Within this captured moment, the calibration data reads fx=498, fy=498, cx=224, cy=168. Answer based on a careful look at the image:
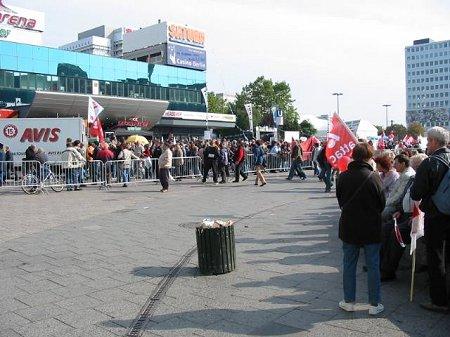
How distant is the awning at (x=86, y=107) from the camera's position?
2235 inches

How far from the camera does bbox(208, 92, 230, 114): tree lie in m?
100

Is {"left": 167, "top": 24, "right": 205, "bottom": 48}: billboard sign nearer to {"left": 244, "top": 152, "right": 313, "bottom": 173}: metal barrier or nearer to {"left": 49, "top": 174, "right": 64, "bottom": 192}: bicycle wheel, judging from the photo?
{"left": 244, "top": 152, "right": 313, "bottom": 173}: metal barrier

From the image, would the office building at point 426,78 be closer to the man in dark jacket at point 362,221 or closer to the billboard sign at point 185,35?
the billboard sign at point 185,35

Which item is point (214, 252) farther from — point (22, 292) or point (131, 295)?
point (22, 292)

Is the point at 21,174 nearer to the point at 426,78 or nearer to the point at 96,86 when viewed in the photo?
the point at 96,86

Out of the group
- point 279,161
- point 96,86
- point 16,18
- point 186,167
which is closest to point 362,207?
point 186,167

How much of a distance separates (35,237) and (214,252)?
446 centimetres

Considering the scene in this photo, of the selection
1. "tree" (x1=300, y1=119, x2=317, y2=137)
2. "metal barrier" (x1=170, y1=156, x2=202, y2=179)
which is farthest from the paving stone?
"tree" (x1=300, y1=119, x2=317, y2=137)

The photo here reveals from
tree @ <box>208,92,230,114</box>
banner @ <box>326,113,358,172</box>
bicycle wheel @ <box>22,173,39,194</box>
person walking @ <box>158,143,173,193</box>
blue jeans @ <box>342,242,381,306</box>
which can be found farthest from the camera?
tree @ <box>208,92,230,114</box>

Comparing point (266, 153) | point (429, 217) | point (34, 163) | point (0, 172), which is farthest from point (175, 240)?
point (266, 153)

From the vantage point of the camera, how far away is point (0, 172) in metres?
18.0

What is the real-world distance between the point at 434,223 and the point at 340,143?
6463 mm

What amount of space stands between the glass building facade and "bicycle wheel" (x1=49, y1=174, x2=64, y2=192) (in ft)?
144

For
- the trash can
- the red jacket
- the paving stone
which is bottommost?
the paving stone
